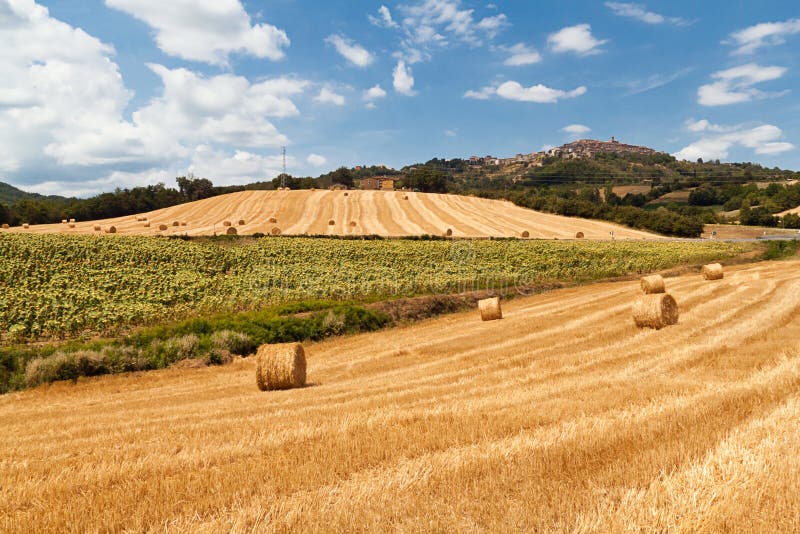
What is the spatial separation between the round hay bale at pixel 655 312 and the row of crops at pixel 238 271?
50.8ft

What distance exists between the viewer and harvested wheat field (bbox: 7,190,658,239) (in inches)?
2389

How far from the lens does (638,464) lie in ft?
17.4

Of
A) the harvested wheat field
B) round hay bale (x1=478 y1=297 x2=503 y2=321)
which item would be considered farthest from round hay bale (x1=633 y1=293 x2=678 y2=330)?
the harvested wheat field

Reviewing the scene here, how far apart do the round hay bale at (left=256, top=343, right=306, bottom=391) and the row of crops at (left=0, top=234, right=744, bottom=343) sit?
492 inches

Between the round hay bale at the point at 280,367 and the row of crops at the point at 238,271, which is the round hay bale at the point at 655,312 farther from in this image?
the row of crops at the point at 238,271

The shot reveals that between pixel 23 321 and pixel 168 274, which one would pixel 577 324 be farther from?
pixel 168 274

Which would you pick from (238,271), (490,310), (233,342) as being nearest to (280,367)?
(233,342)

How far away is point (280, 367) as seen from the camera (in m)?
12.9

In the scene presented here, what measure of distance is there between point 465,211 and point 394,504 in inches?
3065

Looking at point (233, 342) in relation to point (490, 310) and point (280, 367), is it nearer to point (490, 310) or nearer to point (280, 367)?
point (280, 367)

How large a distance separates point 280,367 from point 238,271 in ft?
82.1

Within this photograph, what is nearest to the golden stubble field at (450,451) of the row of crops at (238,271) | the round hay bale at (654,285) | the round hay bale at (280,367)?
the round hay bale at (280,367)

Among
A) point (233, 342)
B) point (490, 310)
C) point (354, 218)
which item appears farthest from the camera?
point (354, 218)

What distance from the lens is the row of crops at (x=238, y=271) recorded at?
23297 millimetres
